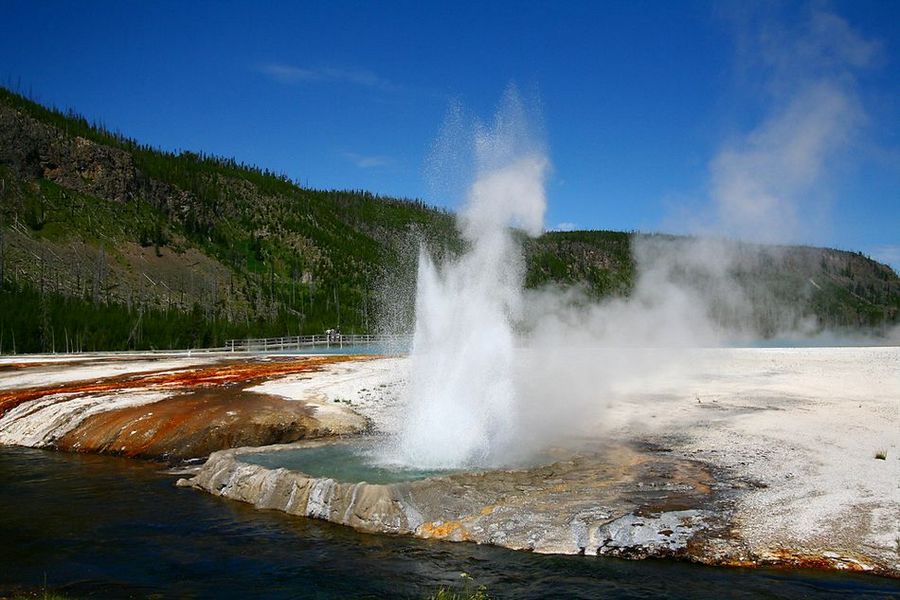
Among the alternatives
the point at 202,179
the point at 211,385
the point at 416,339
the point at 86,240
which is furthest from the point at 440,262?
the point at 202,179

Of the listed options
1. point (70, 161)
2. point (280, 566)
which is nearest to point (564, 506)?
point (280, 566)

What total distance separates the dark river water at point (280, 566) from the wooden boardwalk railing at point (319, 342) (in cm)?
5197

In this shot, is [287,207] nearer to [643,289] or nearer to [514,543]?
[643,289]

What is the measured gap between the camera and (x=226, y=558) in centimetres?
950

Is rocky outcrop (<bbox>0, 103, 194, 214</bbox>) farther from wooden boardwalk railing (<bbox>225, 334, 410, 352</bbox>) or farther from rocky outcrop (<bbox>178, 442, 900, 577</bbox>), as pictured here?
rocky outcrop (<bbox>178, 442, 900, 577</bbox>)

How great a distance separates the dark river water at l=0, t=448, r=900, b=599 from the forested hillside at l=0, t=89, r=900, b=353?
25736 millimetres

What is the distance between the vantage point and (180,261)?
132 meters

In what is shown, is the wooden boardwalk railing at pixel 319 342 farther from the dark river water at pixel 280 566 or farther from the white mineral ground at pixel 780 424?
the dark river water at pixel 280 566

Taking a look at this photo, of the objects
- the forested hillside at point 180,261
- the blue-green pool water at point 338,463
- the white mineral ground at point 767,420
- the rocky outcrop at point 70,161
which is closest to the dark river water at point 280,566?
the white mineral ground at point 767,420

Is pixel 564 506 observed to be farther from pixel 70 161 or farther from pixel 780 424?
pixel 70 161

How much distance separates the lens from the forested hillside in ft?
240

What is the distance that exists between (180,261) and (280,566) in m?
135

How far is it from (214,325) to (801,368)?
72586 mm

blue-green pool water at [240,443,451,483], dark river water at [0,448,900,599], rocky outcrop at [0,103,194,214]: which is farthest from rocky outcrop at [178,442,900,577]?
rocky outcrop at [0,103,194,214]
